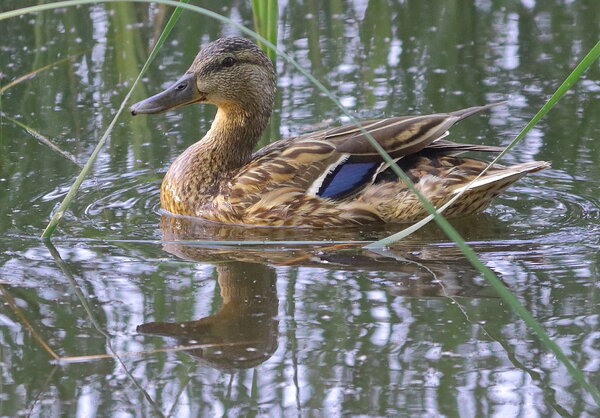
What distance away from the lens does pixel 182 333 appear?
5.13 meters

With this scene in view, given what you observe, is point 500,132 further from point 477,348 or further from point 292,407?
point 292,407

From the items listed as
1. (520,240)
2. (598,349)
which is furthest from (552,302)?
(520,240)

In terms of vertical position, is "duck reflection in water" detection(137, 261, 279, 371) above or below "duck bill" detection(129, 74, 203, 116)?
below

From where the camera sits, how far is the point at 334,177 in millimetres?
7000

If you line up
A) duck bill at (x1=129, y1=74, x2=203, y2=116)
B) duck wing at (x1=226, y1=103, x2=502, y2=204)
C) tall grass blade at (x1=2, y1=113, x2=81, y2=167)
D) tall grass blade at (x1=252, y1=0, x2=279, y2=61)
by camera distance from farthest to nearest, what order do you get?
tall grass blade at (x1=2, y1=113, x2=81, y2=167), tall grass blade at (x1=252, y1=0, x2=279, y2=61), duck bill at (x1=129, y1=74, x2=203, y2=116), duck wing at (x1=226, y1=103, x2=502, y2=204)

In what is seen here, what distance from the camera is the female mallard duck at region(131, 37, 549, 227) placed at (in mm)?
6867

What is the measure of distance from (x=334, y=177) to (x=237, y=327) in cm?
→ 197

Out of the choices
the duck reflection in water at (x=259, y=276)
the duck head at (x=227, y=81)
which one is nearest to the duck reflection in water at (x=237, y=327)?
the duck reflection in water at (x=259, y=276)

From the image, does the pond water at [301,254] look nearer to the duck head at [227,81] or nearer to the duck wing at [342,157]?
the duck wing at [342,157]

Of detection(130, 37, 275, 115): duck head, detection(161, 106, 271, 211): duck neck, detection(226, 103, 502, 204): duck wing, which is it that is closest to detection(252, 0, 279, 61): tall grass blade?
detection(130, 37, 275, 115): duck head

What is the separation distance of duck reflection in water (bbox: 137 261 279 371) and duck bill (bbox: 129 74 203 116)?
1.60 metres

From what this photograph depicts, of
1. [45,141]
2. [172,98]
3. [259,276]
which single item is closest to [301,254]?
[259,276]

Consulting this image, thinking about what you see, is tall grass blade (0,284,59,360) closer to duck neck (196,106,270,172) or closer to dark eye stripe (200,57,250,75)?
duck neck (196,106,270,172)

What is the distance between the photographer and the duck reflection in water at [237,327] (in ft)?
16.1
